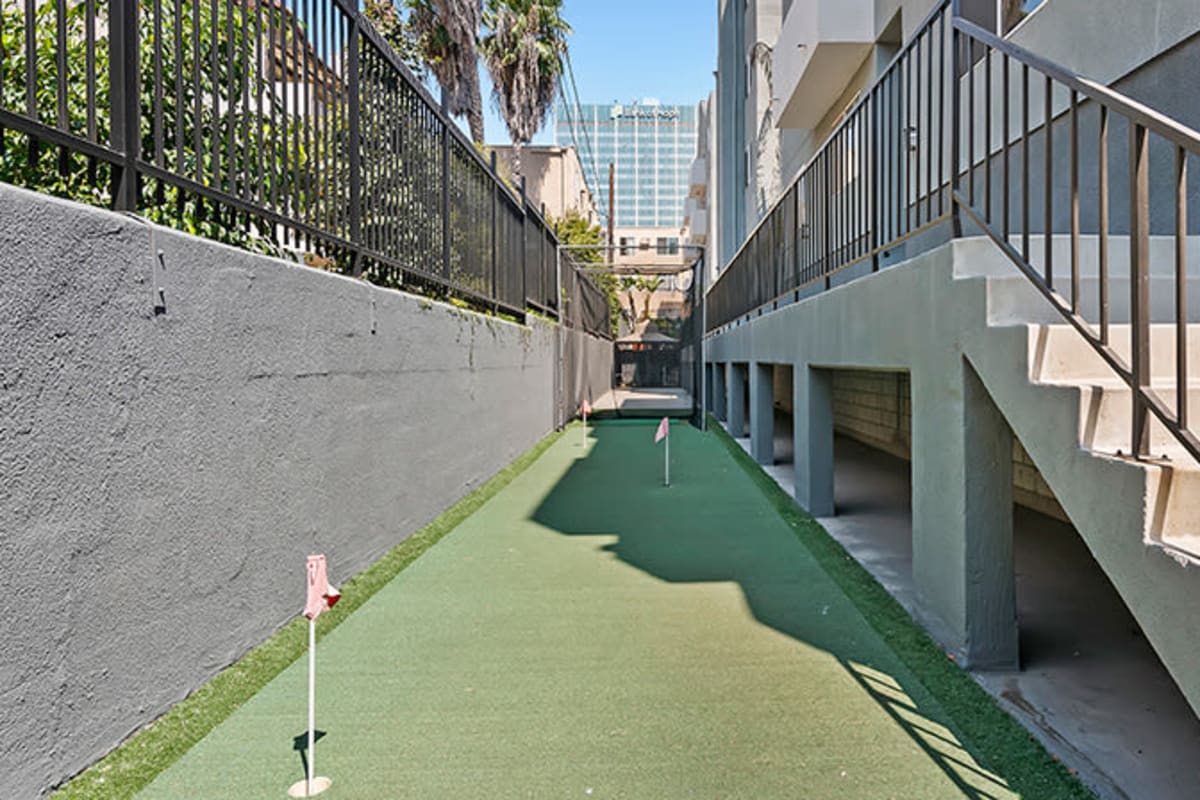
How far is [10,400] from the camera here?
6.27ft

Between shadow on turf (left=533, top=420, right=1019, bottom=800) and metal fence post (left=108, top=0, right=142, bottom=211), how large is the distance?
3164 millimetres

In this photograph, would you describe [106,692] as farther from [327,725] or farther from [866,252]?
[866,252]

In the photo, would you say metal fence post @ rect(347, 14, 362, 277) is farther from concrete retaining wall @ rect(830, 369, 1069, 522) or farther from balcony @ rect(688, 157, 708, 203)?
balcony @ rect(688, 157, 708, 203)

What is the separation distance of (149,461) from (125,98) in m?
1.24

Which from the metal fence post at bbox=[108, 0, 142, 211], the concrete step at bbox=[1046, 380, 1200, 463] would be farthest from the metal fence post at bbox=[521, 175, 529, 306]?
the concrete step at bbox=[1046, 380, 1200, 463]

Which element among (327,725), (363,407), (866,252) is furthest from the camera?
(866,252)

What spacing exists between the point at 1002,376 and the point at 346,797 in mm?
2508

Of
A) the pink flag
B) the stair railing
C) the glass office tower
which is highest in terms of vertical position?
the glass office tower

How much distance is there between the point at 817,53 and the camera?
952 cm

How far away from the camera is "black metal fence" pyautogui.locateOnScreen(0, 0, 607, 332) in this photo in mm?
2521

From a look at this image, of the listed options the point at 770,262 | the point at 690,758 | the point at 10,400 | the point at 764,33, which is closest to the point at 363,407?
the point at 10,400

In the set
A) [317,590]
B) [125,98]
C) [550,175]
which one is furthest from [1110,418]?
[550,175]

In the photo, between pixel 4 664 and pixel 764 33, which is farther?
pixel 764 33

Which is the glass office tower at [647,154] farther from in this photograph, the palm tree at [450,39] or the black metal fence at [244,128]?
the black metal fence at [244,128]
